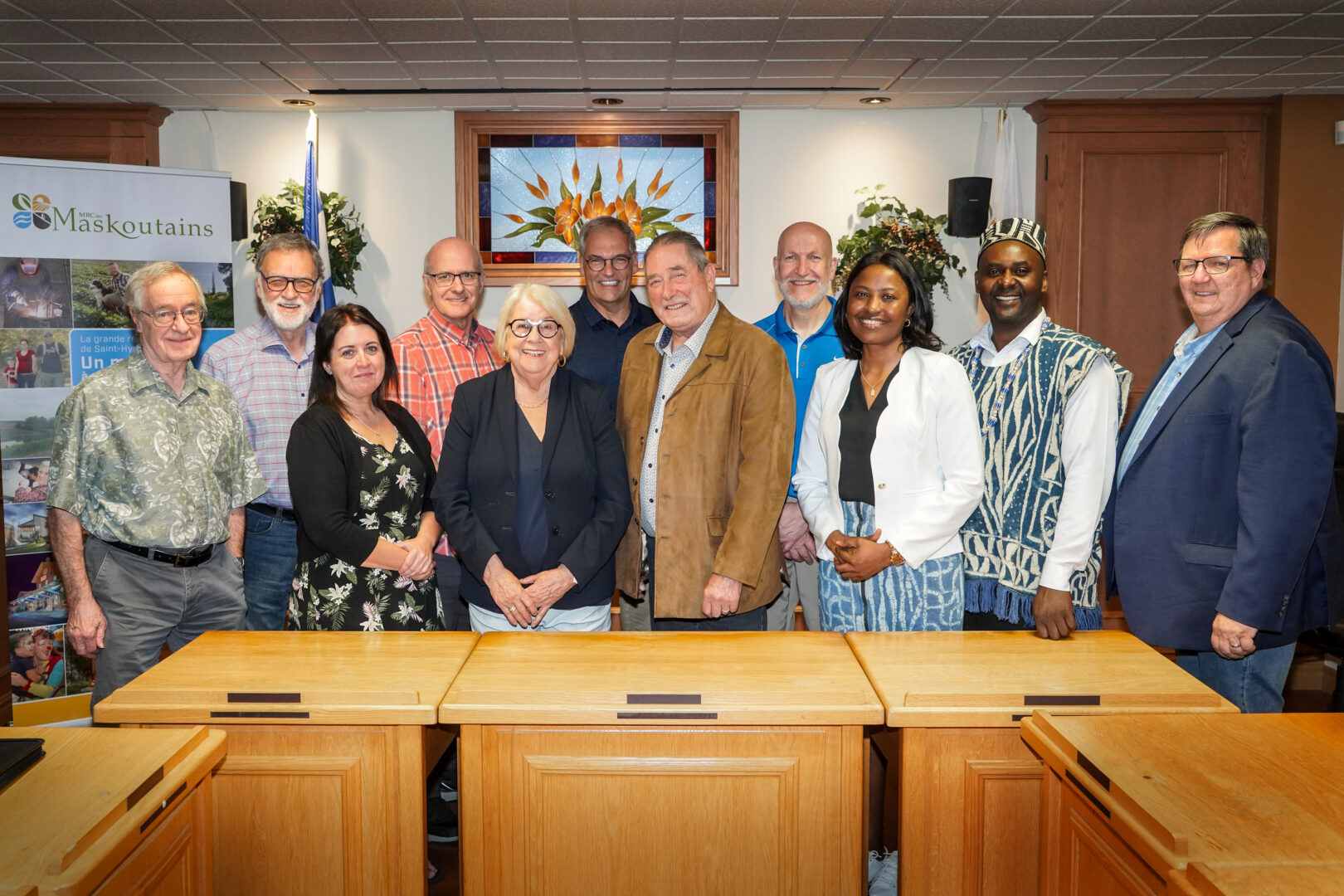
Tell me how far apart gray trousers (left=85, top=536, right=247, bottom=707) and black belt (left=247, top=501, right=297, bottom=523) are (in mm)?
413

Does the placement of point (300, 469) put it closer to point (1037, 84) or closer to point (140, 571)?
point (140, 571)

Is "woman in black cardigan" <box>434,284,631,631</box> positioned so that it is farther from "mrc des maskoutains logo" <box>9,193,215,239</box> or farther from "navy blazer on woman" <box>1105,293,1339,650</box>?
"mrc des maskoutains logo" <box>9,193,215,239</box>

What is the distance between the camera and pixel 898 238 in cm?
546

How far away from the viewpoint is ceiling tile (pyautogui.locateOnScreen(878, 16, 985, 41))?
4.07 meters

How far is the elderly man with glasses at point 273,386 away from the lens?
10.3 feet

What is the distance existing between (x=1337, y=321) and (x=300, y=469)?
18.8ft

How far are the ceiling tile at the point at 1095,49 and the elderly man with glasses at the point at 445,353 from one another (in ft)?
9.81

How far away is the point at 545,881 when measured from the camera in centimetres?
192

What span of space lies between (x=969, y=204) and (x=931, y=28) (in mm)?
1551

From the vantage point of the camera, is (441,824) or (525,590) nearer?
(525,590)

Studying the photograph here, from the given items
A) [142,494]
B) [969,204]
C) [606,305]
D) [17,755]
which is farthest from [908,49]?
[17,755]

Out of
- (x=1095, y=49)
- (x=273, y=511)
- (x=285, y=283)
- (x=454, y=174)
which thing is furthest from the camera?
(x=454, y=174)

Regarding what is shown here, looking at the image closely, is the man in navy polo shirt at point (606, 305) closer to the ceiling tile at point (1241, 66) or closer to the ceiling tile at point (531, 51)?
the ceiling tile at point (531, 51)

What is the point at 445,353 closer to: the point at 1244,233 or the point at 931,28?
the point at 1244,233
